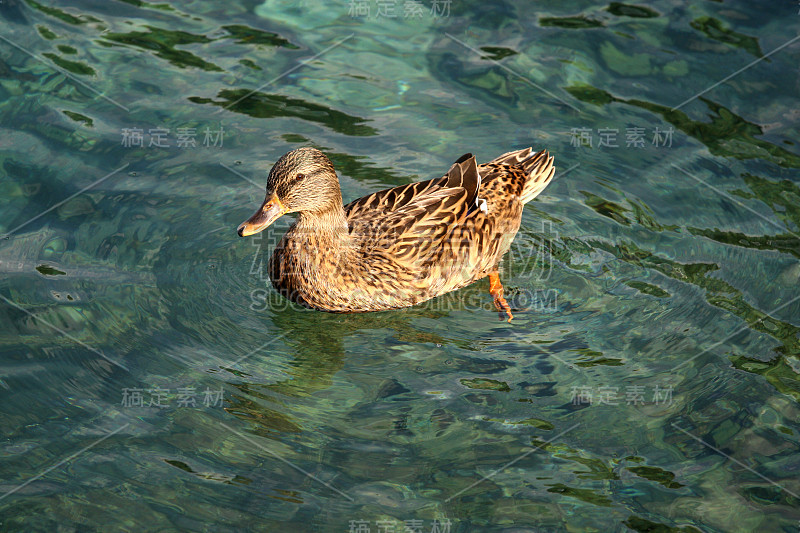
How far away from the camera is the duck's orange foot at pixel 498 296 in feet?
24.8

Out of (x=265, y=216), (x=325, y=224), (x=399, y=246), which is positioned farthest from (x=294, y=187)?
(x=399, y=246)

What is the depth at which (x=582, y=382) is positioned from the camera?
22.1 ft

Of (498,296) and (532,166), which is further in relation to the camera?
(532,166)

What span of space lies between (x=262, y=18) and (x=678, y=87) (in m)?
5.39

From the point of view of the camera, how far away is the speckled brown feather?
752 cm

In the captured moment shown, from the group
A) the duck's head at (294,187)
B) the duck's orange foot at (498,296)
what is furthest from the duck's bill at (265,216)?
the duck's orange foot at (498,296)

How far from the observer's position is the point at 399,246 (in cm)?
772

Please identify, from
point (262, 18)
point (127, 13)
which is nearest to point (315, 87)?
point (262, 18)

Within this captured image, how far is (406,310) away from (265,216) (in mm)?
1613

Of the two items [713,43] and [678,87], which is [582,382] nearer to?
[678,87]

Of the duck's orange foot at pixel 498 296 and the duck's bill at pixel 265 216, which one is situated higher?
the duck's bill at pixel 265 216

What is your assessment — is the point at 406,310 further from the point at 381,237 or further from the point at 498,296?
the point at 498,296

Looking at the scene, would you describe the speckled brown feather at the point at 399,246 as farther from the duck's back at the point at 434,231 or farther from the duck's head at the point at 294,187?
the duck's head at the point at 294,187

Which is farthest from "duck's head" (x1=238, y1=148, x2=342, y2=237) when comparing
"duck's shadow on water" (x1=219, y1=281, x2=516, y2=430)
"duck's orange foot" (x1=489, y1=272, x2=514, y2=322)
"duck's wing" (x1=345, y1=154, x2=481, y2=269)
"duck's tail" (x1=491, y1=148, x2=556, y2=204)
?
"duck's tail" (x1=491, y1=148, x2=556, y2=204)
